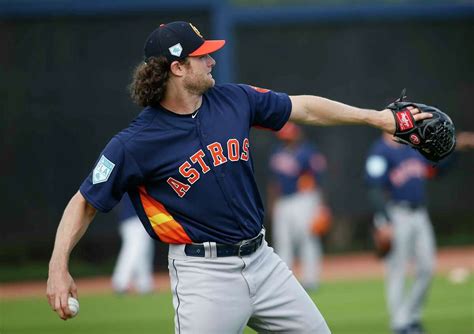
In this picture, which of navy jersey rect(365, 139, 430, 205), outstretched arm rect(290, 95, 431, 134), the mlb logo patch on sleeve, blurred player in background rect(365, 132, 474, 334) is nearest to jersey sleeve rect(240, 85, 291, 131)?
outstretched arm rect(290, 95, 431, 134)

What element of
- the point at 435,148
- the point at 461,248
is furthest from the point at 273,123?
the point at 461,248

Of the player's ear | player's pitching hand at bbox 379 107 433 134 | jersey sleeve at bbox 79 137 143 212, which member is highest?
the player's ear

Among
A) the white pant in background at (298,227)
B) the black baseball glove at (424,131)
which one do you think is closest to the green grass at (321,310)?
the white pant in background at (298,227)

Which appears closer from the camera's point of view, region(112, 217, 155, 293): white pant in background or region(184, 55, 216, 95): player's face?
region(184, 55, 216, 95): player's face

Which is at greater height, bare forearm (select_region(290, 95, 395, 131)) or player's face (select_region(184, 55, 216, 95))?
player's face (select_region(184, 55, 216, 95))

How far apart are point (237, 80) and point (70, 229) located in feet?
35.6

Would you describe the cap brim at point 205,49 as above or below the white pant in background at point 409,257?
above

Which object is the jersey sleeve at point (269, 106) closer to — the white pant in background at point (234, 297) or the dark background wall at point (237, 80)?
the white pant in background at point (234, 297)

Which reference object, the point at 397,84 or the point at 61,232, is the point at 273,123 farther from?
the point at 397,84

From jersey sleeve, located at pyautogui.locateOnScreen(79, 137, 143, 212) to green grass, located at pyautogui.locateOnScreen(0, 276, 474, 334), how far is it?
4.95 metres

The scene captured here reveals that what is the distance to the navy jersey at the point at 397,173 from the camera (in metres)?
9.53

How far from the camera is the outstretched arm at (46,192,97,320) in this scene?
4785 millimetres

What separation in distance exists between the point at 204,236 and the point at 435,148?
1.37 m

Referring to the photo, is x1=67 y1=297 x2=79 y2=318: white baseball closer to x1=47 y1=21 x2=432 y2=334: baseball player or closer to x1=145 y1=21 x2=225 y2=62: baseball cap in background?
x1=47 y1=21 x2=432 y2=334: baseball player
